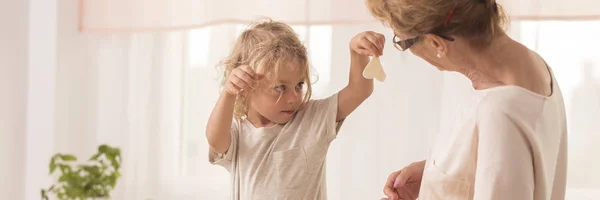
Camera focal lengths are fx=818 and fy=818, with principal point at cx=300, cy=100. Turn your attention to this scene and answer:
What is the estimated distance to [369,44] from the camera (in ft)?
4.98

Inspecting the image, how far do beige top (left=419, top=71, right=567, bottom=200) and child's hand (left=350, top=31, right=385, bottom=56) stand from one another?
29cm

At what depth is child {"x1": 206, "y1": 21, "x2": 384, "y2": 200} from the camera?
1624mm

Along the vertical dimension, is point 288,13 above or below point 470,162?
Result: above

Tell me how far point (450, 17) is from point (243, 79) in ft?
1.56

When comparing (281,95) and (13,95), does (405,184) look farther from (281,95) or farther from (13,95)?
(13,95)

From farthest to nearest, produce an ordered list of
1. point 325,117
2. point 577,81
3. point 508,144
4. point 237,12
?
1. point 237,12
2. point 577,81
3. point 325,117
4. point 508,144

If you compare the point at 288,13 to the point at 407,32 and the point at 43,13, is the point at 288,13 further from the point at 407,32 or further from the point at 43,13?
the point at 407,32

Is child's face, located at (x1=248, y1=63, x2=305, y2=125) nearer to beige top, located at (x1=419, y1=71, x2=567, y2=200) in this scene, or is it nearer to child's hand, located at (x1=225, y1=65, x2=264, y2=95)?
child's hand, located at (x1=225, y1=65, x2=264, y2=95)

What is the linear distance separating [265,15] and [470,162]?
1.25 m

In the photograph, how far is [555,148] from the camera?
124 cm

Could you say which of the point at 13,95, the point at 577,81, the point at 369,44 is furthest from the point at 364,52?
the point at 13,95

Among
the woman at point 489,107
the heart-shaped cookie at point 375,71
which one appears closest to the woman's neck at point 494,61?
the woman at point 489,107

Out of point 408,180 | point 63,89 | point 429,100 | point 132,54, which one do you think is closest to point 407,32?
point 408,180

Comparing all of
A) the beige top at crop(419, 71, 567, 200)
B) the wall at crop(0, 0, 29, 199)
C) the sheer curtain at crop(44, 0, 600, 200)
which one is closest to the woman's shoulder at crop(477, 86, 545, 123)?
the beige top at crop(419, 71, 567, 200)
